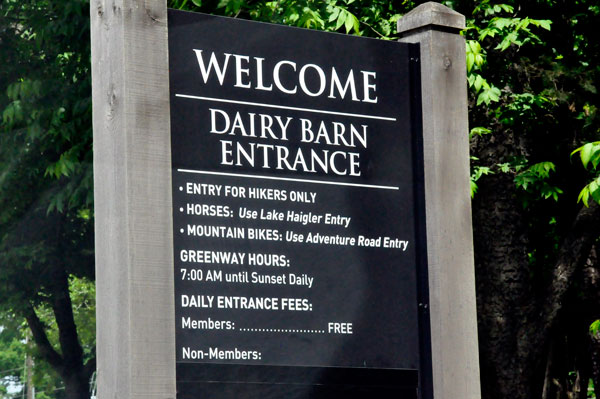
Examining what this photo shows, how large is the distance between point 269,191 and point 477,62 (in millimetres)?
5120

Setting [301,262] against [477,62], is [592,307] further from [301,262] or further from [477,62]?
[301,262]

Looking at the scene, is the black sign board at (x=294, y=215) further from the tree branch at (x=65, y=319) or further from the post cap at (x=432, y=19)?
the tree branch at (x=65, y=319)

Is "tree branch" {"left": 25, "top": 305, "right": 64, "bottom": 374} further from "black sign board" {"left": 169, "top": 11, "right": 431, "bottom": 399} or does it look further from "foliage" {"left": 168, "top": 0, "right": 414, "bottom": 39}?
"black sign board" {"left": 169, "top": 11, "right": 431, "bottom": 399}

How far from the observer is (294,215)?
4.02m

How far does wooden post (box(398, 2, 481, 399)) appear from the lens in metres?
4.32

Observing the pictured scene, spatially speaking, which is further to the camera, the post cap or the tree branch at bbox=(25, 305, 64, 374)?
the tree branch at bbox=(25, 305, 64, 374)

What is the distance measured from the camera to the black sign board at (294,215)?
379cm

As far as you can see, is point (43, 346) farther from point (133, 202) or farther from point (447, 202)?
point (133, 202)

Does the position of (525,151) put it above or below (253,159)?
above

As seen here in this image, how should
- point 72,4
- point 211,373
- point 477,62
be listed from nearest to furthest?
point 211,373 → point 477,62 → point 72,4

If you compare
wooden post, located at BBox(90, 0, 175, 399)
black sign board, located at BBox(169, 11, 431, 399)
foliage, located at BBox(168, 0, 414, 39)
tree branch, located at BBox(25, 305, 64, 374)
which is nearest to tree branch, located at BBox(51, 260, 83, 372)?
tree branch, located at BBox(25, 305, 64, 374)

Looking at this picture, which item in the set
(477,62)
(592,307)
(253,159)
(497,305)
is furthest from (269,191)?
(592,307)

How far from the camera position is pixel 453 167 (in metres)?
4.49

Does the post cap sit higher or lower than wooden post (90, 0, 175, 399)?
higher
